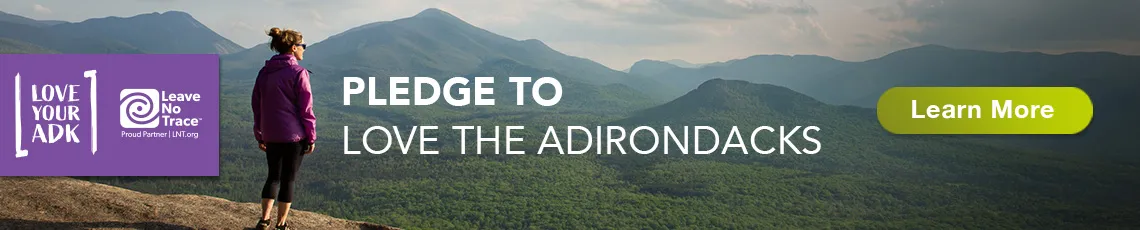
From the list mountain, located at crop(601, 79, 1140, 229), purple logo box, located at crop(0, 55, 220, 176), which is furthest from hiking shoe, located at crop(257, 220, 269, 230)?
mountain, located at crop(601, 79, 1140, 229)

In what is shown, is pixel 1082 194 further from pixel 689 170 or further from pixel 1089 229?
pixel 689 170

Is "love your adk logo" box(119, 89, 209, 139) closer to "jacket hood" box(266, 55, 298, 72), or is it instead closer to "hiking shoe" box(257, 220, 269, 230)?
"hiking shoe" box(257, 220, 269, 230)

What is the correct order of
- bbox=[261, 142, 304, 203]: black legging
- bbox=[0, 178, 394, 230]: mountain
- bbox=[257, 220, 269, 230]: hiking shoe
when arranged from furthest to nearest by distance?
1. bbox=[0, 178, 394, 230]: mountain
2. bbox=[257, 220, 269, 230]: hiking shoe
3. bbox=[261, 142, 304, 203]: black legging

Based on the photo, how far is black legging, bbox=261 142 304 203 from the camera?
20.4 ft

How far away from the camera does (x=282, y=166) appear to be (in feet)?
20.8

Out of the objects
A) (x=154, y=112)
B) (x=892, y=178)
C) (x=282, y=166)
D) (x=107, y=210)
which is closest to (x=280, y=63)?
(x=282, y=166)

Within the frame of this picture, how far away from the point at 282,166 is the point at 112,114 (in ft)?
23.3

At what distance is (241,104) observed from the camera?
165250mm

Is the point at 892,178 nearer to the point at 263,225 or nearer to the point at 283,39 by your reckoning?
the point at 263,225

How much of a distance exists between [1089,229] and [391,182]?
3705 inches

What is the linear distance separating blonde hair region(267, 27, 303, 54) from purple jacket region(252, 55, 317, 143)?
2.8 inches

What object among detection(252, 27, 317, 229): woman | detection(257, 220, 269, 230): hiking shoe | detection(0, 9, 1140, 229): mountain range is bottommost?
detection(0, 9, 1140, 229): mountain range

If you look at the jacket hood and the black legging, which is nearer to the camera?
the jacket hood

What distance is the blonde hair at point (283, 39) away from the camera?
239 inches
